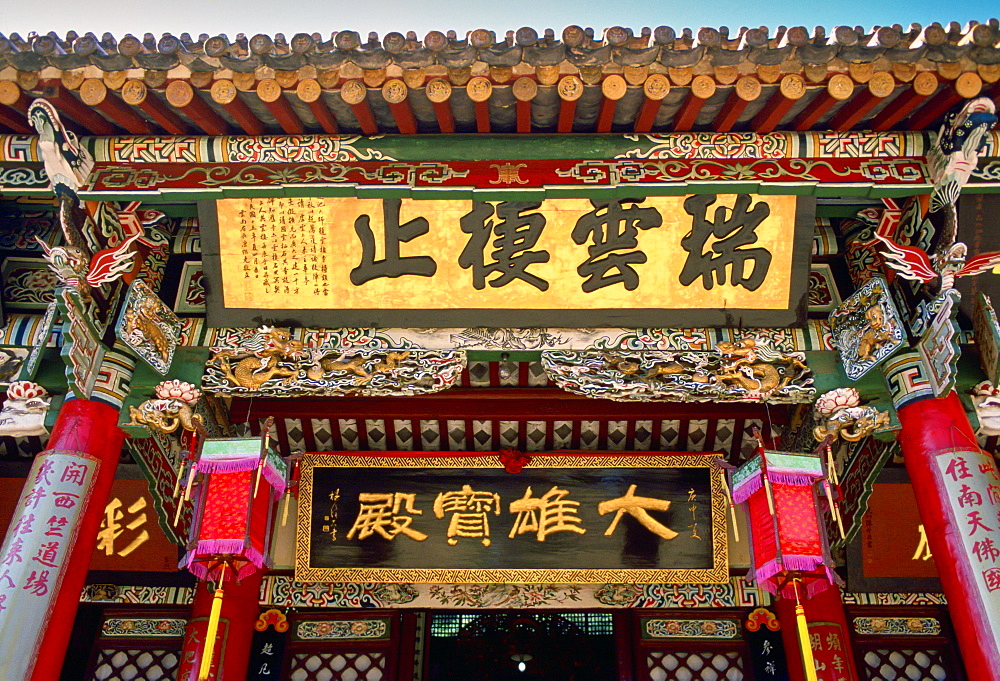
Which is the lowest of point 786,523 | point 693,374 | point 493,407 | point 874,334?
point 786,523

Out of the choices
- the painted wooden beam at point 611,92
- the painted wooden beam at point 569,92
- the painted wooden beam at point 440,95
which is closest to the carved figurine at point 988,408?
the painted wooden beam at point 611,92

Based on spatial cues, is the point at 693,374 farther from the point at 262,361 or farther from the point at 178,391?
the point at 178,391

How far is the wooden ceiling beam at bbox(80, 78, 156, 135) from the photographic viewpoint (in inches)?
175

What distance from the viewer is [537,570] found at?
648 centimetres

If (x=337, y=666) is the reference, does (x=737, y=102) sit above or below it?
above

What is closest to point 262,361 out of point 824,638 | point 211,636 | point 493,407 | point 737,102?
point 211,636

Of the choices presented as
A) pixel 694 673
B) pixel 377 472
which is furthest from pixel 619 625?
pixel 377 472

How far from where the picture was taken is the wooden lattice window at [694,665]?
6.54 m

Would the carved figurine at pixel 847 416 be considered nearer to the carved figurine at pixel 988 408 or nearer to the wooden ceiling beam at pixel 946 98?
the carved figurine at pixel 988 408

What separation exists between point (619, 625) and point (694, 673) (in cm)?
67

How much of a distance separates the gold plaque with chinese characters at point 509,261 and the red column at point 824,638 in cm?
250

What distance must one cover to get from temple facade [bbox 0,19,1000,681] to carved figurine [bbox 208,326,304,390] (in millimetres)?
20

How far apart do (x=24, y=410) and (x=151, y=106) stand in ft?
6.35

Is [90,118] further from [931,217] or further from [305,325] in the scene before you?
[931,217]
